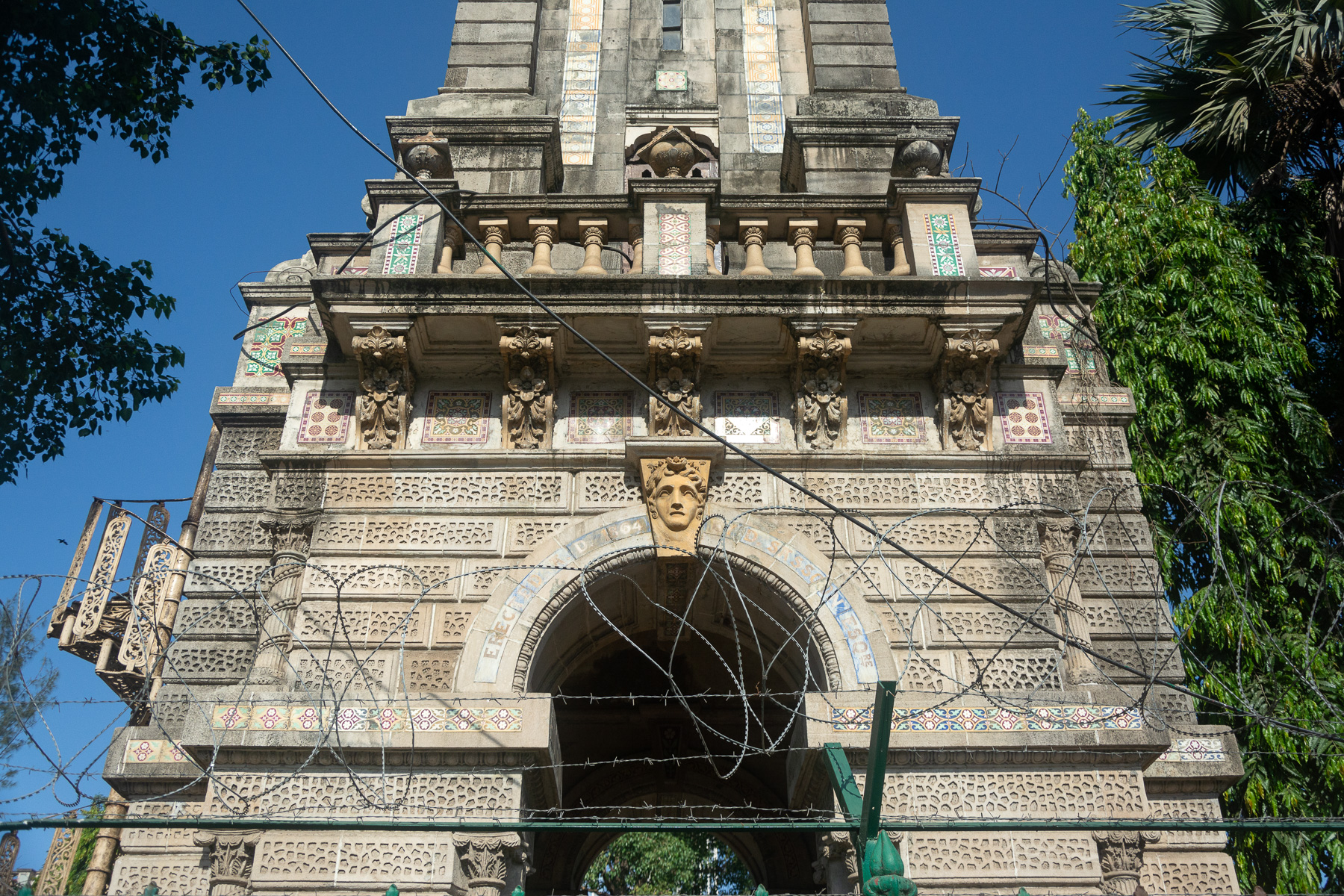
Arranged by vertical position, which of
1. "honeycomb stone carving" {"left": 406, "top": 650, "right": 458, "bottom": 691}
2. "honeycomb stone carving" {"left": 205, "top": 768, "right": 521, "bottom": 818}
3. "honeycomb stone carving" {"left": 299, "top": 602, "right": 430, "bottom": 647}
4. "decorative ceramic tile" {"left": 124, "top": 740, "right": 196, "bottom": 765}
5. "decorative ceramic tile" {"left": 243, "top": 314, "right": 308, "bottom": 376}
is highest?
"decorative ceramic tile" {"left": 243, "top": 314, "right": 308, "bottom": 376}

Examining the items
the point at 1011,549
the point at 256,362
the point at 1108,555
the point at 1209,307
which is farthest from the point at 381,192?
the point at 1209,307

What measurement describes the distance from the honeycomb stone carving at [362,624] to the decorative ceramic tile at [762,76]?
25.6 feet

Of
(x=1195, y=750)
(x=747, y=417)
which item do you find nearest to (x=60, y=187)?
(x=747, y=417)

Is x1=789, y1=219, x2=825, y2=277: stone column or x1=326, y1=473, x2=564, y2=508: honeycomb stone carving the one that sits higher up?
x1=789, y1=219, x2=825, y2=277: stone column

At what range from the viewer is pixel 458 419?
10.0 metres

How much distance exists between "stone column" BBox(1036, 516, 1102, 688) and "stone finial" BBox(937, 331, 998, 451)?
1.02m

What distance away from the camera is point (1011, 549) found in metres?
9.26

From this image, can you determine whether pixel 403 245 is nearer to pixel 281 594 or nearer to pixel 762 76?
pixel 281 594

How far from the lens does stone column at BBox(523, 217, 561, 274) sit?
10336 millimetres

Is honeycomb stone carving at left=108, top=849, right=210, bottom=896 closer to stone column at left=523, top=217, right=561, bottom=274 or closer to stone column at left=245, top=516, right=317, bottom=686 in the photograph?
stone column at left=245, top=516, right=317, bottom=686

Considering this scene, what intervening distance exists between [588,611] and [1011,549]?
12.8ft

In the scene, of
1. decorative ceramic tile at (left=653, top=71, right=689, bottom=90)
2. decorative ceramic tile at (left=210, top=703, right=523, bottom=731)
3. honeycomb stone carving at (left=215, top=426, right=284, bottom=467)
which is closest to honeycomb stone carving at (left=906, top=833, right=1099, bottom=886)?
decorative ceramic tile at (left=210, top=703, right=523, bottom=731)

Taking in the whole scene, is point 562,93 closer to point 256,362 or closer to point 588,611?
point 256,362

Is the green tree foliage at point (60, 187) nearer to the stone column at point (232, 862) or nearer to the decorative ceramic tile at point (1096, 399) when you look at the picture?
the stone column at point (232, 862)
